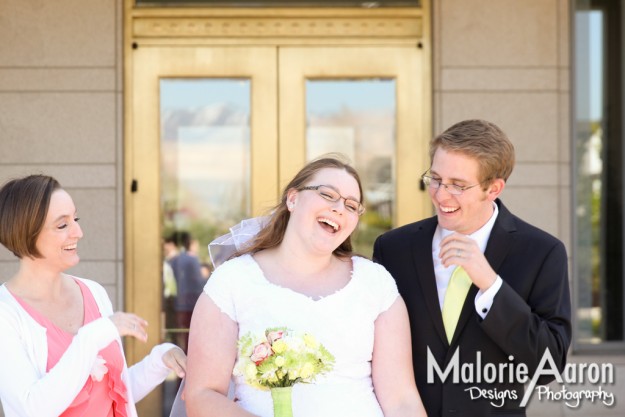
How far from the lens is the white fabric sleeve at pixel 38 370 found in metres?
3.38

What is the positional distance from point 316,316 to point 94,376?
0.86 metres

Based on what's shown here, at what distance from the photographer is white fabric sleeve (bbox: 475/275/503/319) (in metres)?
3.62

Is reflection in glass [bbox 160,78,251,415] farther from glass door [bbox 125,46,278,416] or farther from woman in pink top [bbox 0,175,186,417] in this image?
woman in pink top [bbox 0,175,186,417]

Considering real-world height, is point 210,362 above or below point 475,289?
below

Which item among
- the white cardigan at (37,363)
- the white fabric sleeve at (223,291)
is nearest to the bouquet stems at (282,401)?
the white fabric sleeve at (223,291)

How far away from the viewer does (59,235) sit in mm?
3648

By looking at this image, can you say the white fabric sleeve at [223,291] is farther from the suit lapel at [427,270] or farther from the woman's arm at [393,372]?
the suit lapel at [427,270]

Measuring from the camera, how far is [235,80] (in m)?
8.30

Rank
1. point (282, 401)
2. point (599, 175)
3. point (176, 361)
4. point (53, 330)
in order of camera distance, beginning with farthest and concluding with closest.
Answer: point (599, 175)
point (176, 361)
point (53, 330)
point (282, 401)

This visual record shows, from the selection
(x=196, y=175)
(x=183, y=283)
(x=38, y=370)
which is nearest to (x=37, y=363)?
(x=38, y=370)

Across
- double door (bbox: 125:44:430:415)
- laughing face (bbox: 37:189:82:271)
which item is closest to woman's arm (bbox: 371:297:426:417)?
laughing face (bbox: 37:189:82:271)

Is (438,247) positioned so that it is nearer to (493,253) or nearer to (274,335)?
(493,253)

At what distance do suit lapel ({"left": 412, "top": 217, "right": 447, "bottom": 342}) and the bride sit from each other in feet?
0.52

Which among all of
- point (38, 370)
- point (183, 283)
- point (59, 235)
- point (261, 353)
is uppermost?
point (59, 235)
